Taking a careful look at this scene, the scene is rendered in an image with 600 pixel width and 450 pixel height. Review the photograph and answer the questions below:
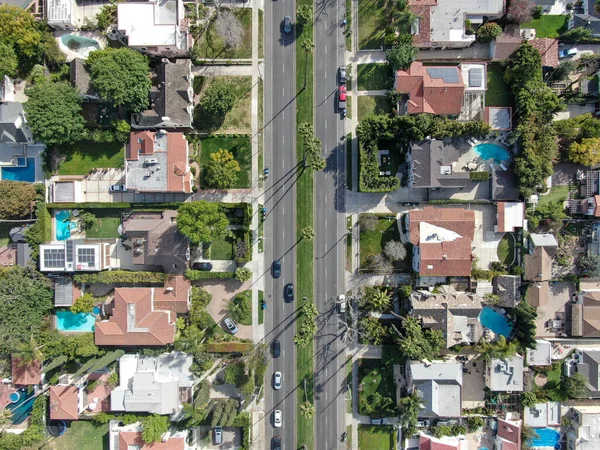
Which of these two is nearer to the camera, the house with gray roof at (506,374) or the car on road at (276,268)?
the house with gray roof at (506,374)

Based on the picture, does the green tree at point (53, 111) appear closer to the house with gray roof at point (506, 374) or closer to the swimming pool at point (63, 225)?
the swimming pool at point (63, 225)

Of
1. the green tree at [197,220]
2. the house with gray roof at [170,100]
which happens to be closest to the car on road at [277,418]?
the green tree at [197,220]

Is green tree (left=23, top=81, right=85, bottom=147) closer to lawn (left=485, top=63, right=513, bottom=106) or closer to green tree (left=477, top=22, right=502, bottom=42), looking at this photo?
green tree (left=477, top=22, right=502, bottom=42)

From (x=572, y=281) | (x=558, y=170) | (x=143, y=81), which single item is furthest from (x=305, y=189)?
(x=572, y=281)

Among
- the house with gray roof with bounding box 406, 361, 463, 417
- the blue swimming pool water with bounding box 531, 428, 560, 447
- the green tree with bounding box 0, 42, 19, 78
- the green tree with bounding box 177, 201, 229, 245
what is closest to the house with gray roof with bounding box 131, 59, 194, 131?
the green tree with bounding box 177, 201, 229, 245

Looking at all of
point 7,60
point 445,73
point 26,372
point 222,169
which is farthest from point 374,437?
point 7,60
